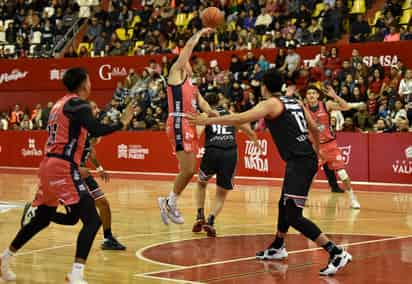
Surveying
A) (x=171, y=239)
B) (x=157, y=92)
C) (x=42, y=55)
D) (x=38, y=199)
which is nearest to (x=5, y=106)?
(x=42, y=55)

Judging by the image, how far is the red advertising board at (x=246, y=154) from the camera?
69.7 ft

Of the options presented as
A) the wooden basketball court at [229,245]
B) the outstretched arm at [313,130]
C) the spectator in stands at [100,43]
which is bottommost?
the wooden basketball court at [229,245]

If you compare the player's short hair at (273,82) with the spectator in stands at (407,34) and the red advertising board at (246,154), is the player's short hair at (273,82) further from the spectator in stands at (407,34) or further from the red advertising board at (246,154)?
the spectator in stands at (407,34)

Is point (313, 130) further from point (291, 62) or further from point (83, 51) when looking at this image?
point (83, 51)

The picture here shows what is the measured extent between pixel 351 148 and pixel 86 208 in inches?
569

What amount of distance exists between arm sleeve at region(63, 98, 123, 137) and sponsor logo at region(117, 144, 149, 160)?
18116 mm

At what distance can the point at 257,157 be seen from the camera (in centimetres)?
2370

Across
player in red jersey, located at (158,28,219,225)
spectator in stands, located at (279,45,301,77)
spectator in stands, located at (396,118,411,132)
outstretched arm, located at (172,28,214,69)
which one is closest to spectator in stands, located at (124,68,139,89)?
spectator in stands, located at (279,45,301,77)

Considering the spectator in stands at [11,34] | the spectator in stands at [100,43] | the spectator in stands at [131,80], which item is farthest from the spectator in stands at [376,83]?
the spectator in stands at [11,34]

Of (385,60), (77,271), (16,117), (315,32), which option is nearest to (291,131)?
(77,271)

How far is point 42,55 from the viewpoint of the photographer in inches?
1318

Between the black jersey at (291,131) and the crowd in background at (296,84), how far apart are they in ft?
30.5

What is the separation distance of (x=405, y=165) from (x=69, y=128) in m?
14.3

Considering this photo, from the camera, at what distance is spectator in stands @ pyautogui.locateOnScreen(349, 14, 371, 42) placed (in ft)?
81.2
